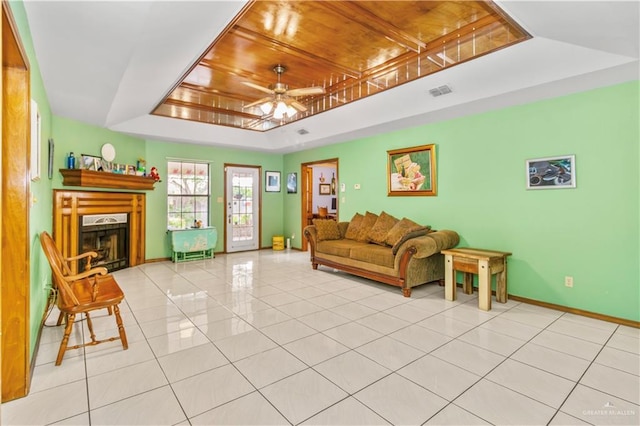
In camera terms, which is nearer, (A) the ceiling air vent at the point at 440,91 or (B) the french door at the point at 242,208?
(A) the ceiling air vent at the point at 440,91

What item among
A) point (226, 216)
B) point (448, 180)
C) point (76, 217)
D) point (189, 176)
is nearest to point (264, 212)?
point (226, 216)

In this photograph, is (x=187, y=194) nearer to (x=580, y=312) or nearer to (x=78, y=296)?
(x=78, y=296)

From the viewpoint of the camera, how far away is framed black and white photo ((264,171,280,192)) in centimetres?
808

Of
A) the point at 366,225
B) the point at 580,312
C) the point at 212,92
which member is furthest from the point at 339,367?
the point at 212,92

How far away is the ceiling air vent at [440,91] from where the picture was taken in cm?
401

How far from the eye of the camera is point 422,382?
2.26m

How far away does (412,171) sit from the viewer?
5250 millimetres

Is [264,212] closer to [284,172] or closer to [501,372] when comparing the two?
[284,172]

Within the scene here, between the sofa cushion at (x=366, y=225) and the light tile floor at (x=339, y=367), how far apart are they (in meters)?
1.57

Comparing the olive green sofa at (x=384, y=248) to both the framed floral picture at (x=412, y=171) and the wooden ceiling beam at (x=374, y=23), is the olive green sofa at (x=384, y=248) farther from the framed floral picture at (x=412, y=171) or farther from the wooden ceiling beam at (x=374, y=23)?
the wooden ceiling beam at (x=374, y=23)

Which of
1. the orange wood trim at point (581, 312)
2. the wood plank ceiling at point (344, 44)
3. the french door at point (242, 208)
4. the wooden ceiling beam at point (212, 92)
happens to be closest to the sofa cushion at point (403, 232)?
the orange wood trim at point (581, 312)

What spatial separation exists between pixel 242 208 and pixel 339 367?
5.74 metres

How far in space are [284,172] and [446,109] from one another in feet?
15.8

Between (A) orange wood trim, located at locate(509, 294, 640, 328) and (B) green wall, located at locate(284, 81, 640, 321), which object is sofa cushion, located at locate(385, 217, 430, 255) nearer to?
(B) green wall, located at locate(284, 81, 640, 321)
